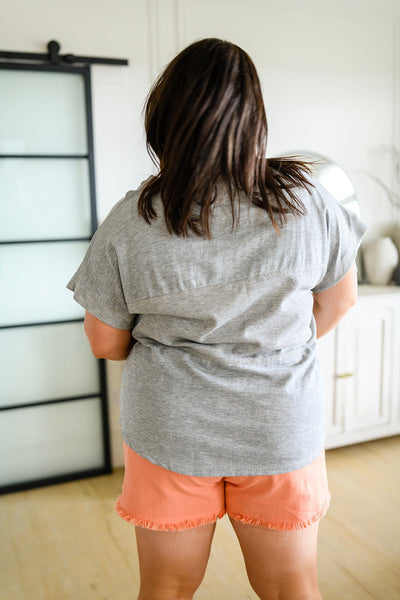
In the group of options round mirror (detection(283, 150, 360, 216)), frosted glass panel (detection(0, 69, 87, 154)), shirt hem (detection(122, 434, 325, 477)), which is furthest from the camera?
round mirror (detection(283, 150, 360, 216))

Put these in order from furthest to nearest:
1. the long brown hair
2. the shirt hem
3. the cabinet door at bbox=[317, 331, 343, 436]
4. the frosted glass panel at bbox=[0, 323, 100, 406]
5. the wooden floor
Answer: the cabinet door at bbox=[317, 331, 343, 436] < the frosted glass panel at bbox=[0, 323, 100, 406] < the wooden floor < the shirt hem < the long brown hair

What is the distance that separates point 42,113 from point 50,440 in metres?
1.52

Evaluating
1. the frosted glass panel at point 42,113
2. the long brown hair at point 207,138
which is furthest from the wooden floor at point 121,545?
the frosted glass panel at point 42,113

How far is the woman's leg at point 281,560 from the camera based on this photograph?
949 mm

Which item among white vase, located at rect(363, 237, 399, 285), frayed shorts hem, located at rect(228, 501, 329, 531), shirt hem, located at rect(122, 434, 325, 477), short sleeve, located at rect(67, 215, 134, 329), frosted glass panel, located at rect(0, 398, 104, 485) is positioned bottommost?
frosted glass panel, located at rect(0, 398, 104, 485)

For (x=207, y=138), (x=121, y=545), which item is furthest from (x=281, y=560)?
(x=121, y=545)

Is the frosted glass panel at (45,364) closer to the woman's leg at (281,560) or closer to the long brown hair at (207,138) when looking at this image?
the woman's leg at (281,560)

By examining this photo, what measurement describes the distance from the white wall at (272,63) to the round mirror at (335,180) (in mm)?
58

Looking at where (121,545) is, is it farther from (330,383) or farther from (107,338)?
(107,338)

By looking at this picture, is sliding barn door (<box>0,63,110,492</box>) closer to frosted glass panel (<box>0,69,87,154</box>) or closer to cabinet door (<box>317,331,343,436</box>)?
frosted glass panel (<box>0,69,87,154</box>)

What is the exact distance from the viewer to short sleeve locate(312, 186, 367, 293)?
2.90ft

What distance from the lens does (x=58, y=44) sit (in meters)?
2.30

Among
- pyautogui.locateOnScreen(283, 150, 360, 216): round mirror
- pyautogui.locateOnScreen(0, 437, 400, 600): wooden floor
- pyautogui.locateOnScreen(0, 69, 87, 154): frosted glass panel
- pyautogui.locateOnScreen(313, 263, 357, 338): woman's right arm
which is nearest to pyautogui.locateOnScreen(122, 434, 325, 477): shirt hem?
pyautogui.locateOnScreen(313, 263, 357, 338): woman's right arm

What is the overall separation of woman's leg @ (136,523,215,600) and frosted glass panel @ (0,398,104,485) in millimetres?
1668
